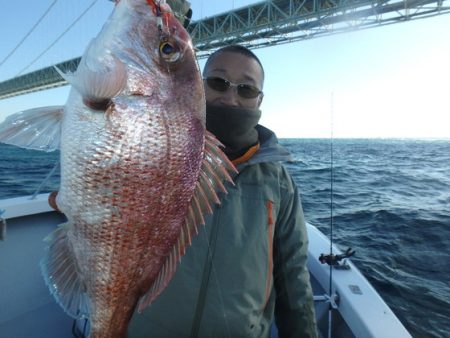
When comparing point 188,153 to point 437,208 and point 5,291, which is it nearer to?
point 5,291

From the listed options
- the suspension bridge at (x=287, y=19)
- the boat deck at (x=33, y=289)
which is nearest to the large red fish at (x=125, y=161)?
the boat deck at (x=33, y=289)

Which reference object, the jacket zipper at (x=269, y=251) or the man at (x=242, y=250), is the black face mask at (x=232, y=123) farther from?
the jacket zipper at (x=269, y=251)

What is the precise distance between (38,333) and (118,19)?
3088mm

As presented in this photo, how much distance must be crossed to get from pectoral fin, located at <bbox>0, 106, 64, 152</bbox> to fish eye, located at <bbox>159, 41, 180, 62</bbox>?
0.40m

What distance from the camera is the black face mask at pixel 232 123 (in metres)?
1.71

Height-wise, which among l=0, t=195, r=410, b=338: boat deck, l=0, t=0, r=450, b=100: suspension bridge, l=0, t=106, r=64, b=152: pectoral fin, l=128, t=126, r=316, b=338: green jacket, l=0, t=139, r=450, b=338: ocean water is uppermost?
l=0, t=0, r=450, b=100: suspension bridge

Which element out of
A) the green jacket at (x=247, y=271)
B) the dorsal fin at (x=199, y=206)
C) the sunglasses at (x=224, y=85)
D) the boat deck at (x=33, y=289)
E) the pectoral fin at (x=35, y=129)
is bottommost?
the boat deck at (x=33, y=289)

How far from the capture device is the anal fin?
110 centimetres

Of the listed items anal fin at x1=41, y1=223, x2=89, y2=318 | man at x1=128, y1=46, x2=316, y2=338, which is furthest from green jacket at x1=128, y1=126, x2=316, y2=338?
anal fin at x1=41, y1=223, x2=89, y2=318

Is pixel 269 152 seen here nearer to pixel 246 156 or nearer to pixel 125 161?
pixel 246 156

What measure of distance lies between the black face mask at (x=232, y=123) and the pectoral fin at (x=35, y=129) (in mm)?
830

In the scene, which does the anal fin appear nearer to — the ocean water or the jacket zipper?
the jacket zipper

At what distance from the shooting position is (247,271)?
1.59 meters

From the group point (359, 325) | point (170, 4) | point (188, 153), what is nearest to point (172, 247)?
point (188, 153)
